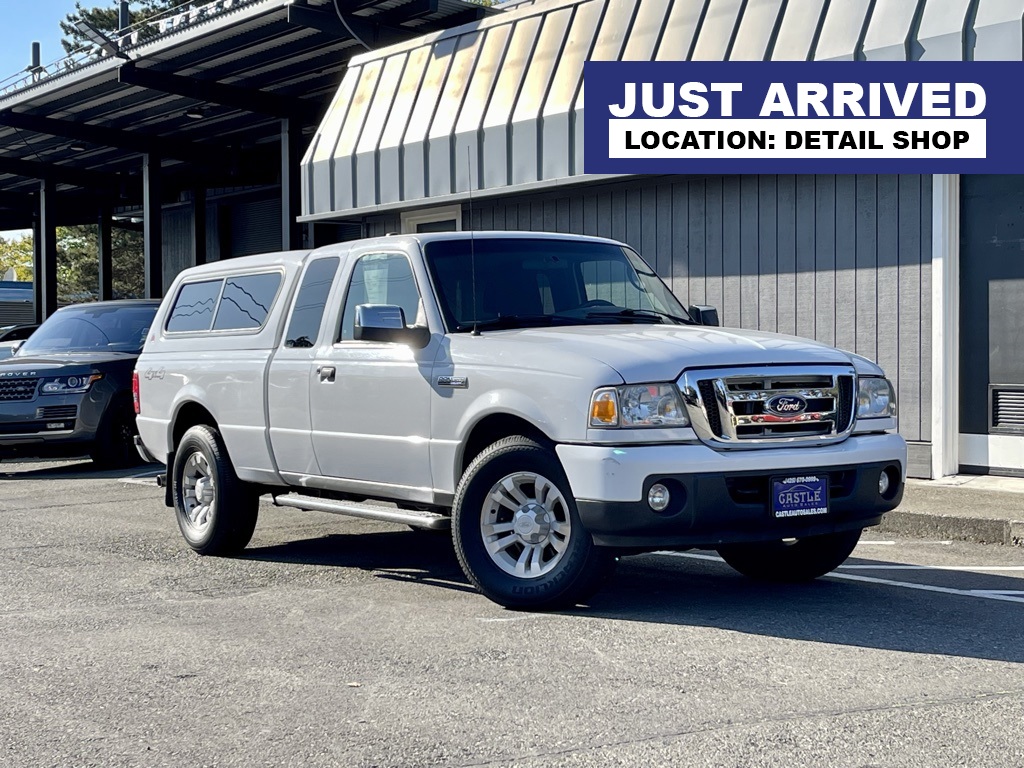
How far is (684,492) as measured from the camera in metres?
5.99

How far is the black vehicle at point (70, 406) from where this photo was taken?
46.9 ft

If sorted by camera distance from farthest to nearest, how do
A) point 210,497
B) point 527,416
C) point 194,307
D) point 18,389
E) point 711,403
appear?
1. point 18,389
2. point 194,307
3. point 210,497
4. point 527,416
5. point 711,403

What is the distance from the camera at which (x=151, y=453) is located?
9.52 meters

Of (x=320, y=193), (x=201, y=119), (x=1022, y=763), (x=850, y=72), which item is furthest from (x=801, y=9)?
(x=201, y=119)

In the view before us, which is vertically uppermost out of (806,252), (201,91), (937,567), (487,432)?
(201,91)

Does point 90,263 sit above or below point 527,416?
above

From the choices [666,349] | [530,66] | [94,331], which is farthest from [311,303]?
[530,66]

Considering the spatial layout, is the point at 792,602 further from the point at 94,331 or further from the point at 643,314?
the point at 94,331

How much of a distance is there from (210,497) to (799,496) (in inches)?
166

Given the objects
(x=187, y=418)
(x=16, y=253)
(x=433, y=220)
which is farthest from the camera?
(x=16, y=253)

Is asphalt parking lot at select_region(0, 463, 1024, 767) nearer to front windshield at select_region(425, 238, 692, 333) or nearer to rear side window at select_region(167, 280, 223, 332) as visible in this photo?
front windshield at select_region(425, 238, 692, 333)

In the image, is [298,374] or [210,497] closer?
[298,374]

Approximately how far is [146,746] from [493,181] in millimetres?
12268

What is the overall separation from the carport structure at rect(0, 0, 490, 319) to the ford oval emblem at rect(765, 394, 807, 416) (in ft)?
49.9
